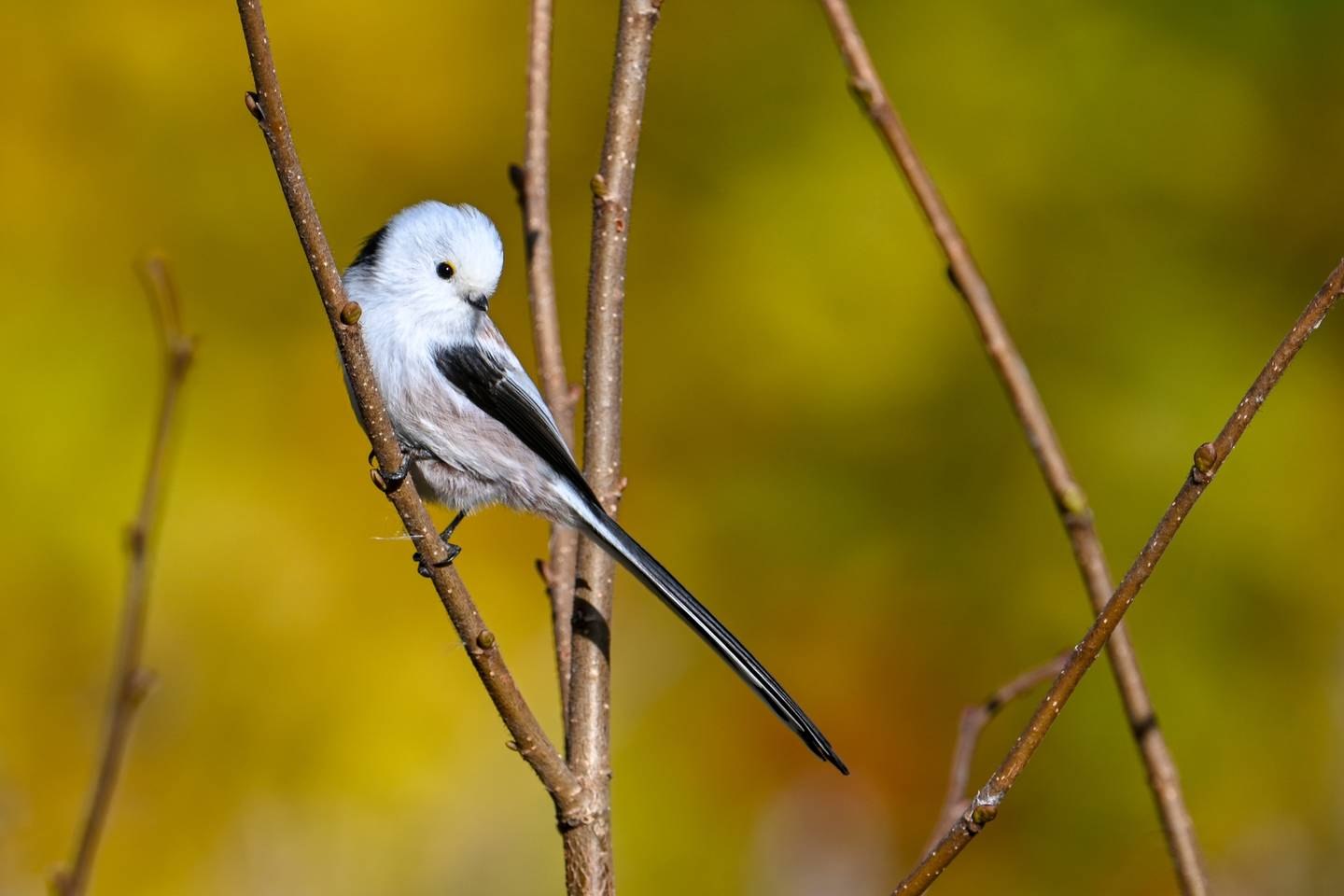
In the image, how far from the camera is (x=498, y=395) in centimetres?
186

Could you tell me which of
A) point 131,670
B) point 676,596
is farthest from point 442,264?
point 131,670


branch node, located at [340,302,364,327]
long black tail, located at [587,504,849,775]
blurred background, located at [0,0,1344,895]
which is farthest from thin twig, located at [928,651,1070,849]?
blurred background, located at [0,0,1344,895]

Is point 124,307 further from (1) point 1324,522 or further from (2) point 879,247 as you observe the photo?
(1) point 1324,522

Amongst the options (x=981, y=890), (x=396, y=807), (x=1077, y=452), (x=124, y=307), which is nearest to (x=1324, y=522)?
(x=1077, y=452)

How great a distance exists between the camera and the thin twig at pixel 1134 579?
1021 millimetres

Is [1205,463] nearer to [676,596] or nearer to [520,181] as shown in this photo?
[676,596]

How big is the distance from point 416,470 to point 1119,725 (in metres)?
2.33

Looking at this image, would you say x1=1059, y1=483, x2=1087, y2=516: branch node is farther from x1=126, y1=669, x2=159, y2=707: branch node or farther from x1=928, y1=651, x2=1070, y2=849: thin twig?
x1=126, y1=669, x2=159, y2=707: branch node

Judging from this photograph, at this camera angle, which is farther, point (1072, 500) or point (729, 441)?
point (729, 441)

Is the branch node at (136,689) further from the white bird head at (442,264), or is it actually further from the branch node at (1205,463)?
the branch node at (1205,463)

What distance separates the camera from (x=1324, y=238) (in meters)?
3.92

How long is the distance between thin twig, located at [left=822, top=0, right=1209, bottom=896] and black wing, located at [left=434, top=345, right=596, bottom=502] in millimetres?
588

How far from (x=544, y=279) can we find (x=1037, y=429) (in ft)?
2.29

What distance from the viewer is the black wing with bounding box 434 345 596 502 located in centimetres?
181
